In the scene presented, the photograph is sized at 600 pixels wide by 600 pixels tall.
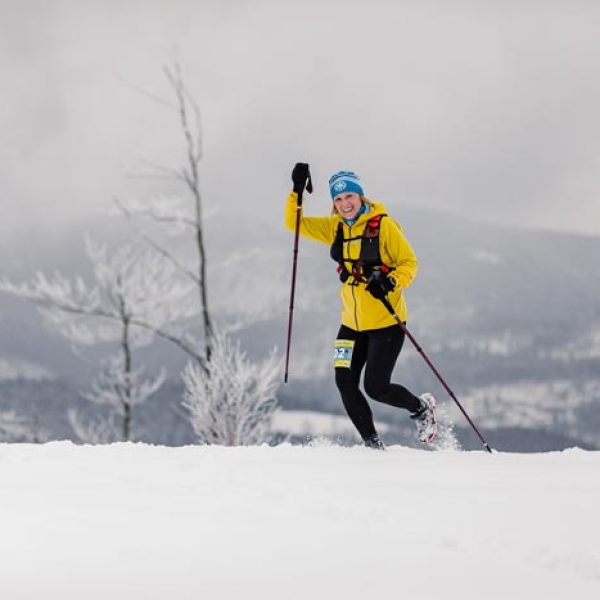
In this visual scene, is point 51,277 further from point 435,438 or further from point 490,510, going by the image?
point 490,510

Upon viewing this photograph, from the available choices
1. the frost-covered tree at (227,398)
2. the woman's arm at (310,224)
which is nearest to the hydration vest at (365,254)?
the woman's arm at (310,224)

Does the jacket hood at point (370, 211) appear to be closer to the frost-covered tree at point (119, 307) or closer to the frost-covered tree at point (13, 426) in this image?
the frost-covered tree at point (119, 307)

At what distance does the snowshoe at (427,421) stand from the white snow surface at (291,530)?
1004 millimetres

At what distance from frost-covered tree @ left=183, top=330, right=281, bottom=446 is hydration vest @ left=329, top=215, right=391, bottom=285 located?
8855 mm

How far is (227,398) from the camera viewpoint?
15.4 m

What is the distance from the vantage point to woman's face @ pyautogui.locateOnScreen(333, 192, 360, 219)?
20.5ft

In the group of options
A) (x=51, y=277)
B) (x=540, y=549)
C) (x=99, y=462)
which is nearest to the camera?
(x=540, y=549)

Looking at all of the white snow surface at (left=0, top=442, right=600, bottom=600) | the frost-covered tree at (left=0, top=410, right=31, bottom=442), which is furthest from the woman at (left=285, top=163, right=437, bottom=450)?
the frost-covered tree at (left=0, top=410, right=31, bottom=442)

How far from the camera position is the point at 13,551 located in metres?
3.15

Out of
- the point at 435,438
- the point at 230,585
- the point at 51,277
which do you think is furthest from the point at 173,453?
the point at 51,277

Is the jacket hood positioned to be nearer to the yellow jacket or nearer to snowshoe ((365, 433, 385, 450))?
the yellow jacket

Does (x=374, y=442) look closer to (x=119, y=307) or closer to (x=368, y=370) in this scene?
(x=368, y=370)

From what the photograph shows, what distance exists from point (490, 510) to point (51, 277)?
52.8 ft

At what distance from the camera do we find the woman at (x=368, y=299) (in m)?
6.18
